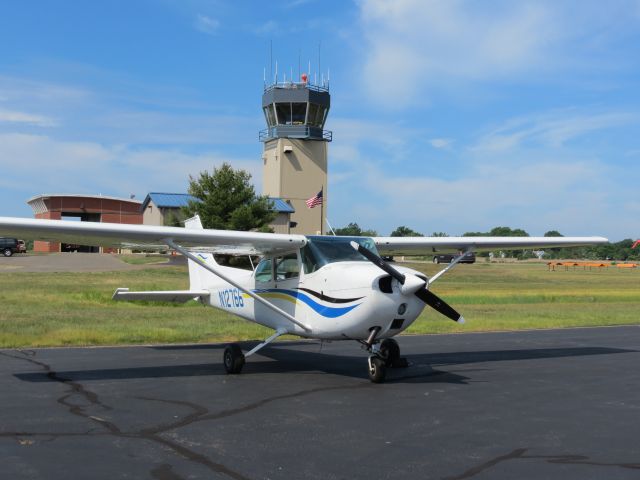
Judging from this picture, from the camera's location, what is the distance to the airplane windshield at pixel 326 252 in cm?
1093

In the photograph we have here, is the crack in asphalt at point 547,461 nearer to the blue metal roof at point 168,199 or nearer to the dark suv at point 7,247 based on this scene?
the blue metal roof at point 168,199

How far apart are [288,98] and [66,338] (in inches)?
1981

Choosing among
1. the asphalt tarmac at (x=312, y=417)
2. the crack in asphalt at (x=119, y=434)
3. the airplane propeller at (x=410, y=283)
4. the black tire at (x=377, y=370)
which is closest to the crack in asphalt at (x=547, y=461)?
the asphalt tarmac at (x=312, y=417)

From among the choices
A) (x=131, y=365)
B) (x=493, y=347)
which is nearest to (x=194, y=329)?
(x=131, y=365)

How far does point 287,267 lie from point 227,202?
38822 mm

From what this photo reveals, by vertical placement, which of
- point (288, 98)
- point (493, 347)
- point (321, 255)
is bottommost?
point (493, 347)

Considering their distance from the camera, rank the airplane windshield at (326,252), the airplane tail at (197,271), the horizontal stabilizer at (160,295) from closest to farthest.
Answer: the airplane windshield at (326,252), the horizontal stabilizer at (160,295), the airplane tail at (197,271)

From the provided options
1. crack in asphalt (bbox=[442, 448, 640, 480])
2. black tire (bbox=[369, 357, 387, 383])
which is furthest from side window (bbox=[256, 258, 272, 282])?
crack in asphalt (bbox=[442, 448, 640, 480])

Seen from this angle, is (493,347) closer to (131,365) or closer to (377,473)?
(131,365)

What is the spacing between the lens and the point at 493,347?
15.5m

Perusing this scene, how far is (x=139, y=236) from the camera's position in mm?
11031

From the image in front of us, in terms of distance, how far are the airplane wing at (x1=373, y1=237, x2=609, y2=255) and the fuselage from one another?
188 centimetres

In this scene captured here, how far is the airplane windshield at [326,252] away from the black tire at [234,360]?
1.72 metres

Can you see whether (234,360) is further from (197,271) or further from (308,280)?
(197,271)
